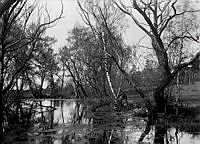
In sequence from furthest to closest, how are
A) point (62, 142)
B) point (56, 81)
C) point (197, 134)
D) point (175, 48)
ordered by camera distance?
1. point (56, 81)
2. point (175, 48)
3. point (197, 134)
4. point (62, 142)

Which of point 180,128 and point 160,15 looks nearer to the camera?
point 180,128

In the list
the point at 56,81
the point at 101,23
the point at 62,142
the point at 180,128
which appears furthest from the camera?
the point at 56,81

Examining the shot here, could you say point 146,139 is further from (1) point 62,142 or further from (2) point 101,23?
(2) point 101,23

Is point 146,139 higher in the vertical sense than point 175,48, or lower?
lower

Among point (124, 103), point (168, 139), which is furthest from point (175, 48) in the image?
point (168, 139)

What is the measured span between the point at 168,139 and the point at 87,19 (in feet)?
67.0

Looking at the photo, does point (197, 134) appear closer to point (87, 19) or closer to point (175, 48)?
point (175, 48)

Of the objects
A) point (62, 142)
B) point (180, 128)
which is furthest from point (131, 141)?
point (180, 128)

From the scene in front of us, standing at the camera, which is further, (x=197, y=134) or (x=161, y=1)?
(x=161, y=1)

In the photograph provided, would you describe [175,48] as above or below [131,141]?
above

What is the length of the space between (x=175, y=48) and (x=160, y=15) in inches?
183

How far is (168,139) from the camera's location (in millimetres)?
11609

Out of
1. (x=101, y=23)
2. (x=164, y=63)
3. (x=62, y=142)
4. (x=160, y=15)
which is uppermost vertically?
(x=101, y=23)

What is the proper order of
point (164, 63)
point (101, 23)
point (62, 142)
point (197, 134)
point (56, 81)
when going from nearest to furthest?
point (62, 142)
point (197, 134)
point (164, 63)
point (101, 23)
point (56, 81)
